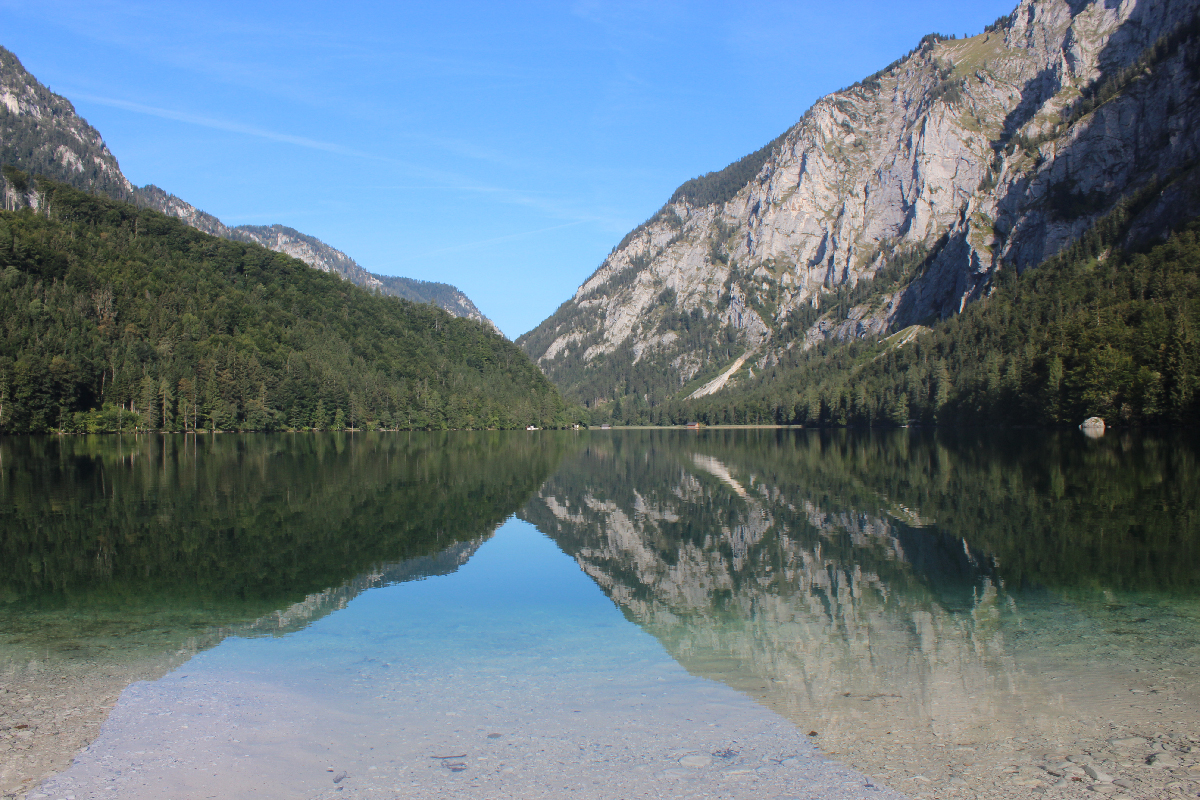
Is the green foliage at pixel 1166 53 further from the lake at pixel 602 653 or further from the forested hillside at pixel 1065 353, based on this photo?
the lake at pixel 602 653

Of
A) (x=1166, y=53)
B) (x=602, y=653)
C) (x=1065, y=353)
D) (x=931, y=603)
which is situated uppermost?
(x=1166, y=53)

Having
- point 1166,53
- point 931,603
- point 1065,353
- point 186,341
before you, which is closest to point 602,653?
point 931,603

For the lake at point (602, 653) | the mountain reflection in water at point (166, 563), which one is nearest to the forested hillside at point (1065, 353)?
the lake at point (602, 653)

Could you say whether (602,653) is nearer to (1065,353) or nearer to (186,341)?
(1065,353)

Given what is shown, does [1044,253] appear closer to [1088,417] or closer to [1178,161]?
[1178,161]

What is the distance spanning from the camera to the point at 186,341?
400 feet

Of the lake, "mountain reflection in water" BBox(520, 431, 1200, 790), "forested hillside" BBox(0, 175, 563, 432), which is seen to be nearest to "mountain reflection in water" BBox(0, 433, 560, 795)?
the lake

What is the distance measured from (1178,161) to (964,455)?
155m

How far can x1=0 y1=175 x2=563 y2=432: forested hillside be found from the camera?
334 feet

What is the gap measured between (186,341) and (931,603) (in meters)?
131

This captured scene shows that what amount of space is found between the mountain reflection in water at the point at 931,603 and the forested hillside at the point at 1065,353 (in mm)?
54627

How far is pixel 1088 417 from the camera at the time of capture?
8625 centimetres

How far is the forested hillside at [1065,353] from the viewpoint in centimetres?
7562

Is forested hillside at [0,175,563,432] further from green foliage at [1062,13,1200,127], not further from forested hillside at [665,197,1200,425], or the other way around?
green foliage at [1062,13,1200,127]
